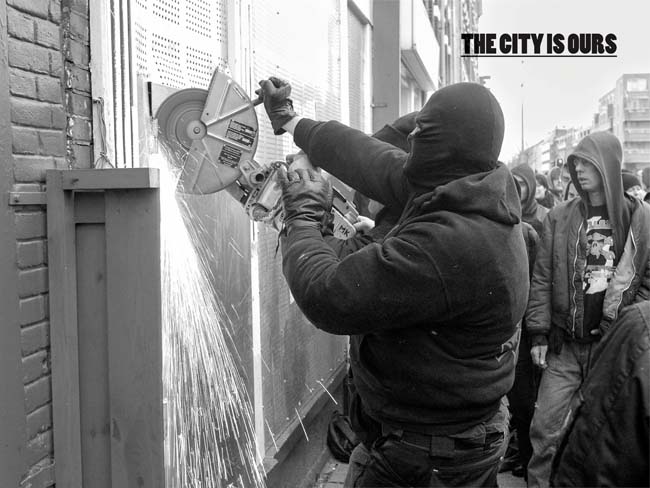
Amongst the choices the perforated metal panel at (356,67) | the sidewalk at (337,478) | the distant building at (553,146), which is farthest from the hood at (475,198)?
the distant building at (553,146)

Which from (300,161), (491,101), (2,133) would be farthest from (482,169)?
(2,133)

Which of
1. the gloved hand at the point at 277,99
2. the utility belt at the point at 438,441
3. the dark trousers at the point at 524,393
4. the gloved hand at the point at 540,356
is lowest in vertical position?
the dark trousers at the point at 524,393

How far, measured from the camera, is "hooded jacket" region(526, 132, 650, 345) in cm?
445

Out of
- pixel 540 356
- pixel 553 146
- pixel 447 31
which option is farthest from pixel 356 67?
pixel 553 146

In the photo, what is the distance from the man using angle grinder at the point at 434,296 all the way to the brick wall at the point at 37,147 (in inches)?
31.5

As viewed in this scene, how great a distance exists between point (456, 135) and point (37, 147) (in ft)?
4.43

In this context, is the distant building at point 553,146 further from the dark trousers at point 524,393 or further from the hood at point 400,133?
the hood at point 400,133

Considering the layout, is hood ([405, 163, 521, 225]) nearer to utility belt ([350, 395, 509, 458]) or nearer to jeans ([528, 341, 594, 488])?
utility belt ([350, 395, 509, 458])

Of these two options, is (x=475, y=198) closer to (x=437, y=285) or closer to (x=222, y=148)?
(x=437, y=285)

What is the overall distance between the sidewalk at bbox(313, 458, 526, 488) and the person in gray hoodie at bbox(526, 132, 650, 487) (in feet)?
2.55

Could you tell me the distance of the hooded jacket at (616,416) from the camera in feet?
5.22

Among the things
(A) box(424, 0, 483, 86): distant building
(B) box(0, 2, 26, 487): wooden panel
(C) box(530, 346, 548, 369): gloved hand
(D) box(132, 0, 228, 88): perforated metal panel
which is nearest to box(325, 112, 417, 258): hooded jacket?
(D) box(132, 0, 228, 88): perforated metal panel

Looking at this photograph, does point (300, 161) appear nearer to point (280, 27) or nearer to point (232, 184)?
point (232, 184)

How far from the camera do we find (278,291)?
178 inches
